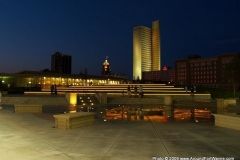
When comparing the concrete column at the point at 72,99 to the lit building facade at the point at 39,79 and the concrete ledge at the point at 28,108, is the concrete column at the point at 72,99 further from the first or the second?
the lit building facade at the point at 39,79

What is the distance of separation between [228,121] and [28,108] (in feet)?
47.5

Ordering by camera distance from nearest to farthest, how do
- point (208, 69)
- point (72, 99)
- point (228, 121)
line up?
1. point (228, 121)
2. point (72, 99)
3. point (208, 69)

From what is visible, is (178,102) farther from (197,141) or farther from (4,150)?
(4,150)

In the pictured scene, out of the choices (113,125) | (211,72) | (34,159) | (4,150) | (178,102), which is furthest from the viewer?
(211,72)

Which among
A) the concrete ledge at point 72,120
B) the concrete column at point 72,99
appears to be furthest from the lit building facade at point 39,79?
the concrete ledge at point 72,120

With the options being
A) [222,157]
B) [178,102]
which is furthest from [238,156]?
[178,102]

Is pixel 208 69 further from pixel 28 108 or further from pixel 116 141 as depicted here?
pixel 116 141

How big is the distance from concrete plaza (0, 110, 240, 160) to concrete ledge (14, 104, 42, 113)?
6.74 m

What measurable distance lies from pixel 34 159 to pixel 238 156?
245 inches

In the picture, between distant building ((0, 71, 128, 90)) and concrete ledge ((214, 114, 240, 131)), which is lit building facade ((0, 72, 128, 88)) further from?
concrete ledge ((214, 114, 240, 131))

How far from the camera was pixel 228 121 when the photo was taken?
1647 cm

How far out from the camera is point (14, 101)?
34781mm

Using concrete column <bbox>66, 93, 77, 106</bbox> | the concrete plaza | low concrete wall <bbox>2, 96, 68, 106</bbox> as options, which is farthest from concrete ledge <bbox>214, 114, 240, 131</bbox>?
low concrete wall <bbox>2, 96, 68, 106</bbox>

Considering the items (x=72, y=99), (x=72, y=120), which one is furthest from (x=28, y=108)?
(x=72, y=120)
